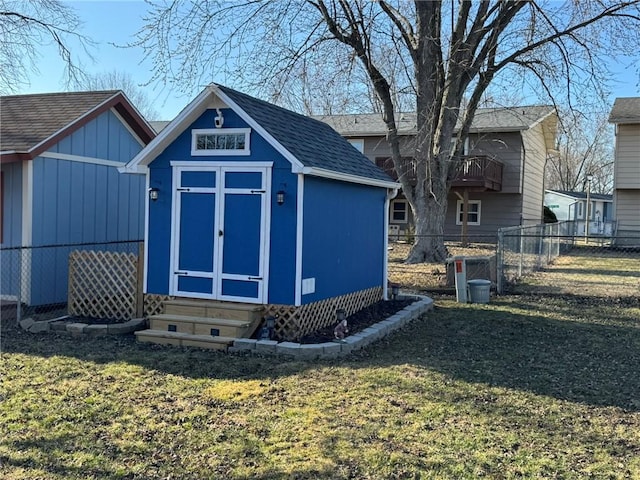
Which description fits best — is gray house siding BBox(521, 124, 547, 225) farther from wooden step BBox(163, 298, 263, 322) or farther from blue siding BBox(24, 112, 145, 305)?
wooden step BBox(163, 298, 263, 322)

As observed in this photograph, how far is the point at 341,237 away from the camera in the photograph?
913 centimetres

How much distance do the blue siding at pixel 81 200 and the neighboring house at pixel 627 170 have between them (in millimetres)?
19345

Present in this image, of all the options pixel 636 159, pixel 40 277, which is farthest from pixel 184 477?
pixel 636 159

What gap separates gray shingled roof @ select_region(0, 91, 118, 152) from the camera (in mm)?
10141

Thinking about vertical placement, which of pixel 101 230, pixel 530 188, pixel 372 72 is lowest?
pixel 101 230

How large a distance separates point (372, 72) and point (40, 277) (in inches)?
402

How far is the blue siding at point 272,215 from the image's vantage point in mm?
7820

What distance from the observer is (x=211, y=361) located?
689cm

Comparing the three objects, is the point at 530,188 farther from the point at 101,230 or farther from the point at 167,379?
the point at 167,379

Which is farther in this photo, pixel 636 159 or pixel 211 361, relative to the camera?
pixel 636 159

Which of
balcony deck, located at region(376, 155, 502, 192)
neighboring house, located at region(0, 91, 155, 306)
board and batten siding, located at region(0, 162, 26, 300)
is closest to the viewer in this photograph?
neighboring house, located at region(0, 91, 155, 306)

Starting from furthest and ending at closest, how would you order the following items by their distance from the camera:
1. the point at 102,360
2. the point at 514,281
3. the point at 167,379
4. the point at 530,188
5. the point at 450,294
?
1. the point at 530,188
2. the point at 514,281
3. the point at 450,294
4. the point at 102,360
5. the point at 167,379

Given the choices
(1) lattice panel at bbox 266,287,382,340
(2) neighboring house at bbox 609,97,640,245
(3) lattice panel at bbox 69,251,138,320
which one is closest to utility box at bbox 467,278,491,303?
(1) lattice panel at bbox 266,287,382,340

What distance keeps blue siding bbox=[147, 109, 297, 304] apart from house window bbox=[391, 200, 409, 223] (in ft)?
70.8
